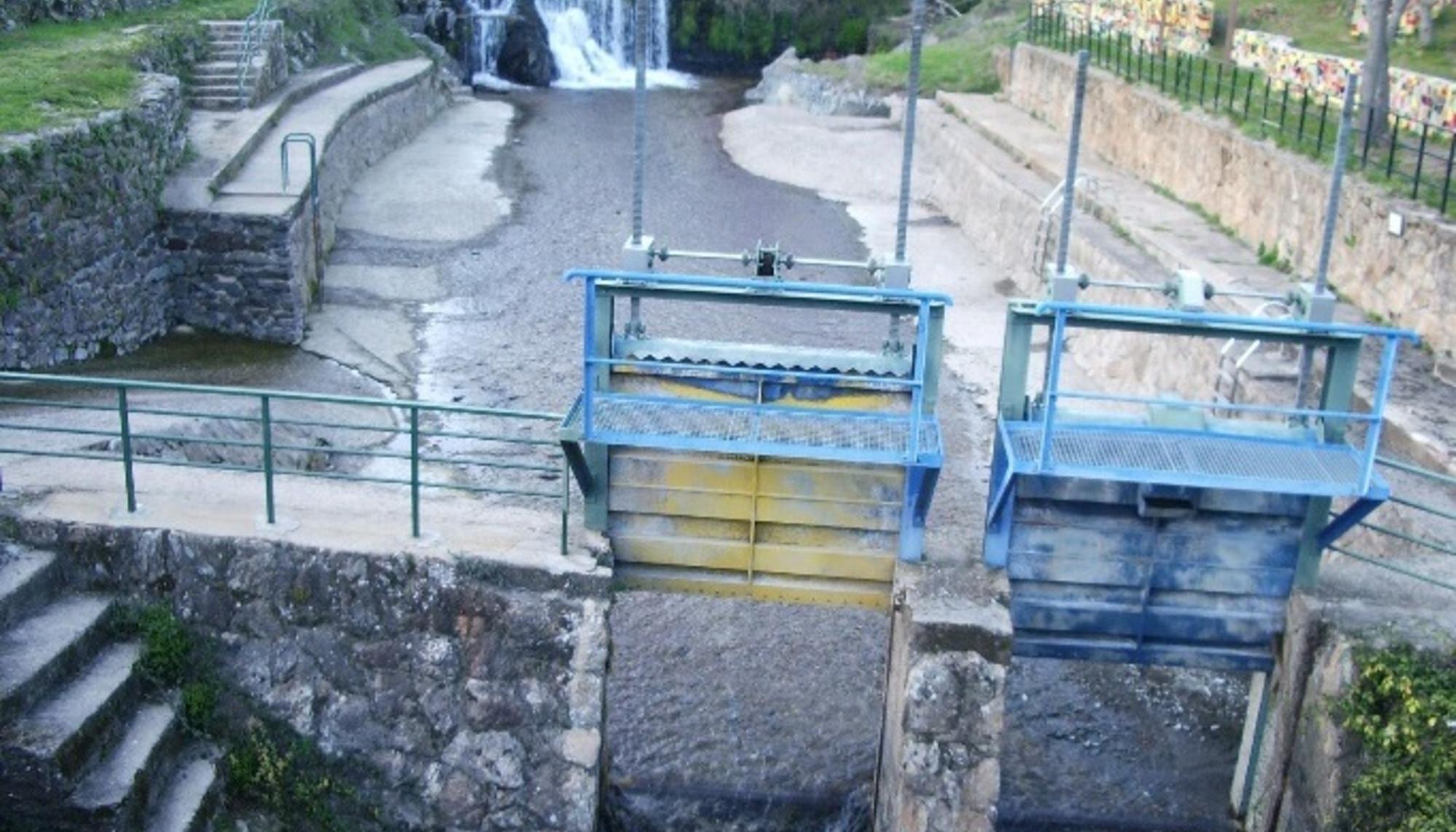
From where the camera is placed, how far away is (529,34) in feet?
131

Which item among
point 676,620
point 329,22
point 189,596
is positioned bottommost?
point 676,620

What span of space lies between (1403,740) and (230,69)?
65.1ft

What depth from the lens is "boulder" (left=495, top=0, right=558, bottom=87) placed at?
39.5m

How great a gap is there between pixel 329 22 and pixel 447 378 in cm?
1607

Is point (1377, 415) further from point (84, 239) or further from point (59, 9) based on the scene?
point (59, 9)

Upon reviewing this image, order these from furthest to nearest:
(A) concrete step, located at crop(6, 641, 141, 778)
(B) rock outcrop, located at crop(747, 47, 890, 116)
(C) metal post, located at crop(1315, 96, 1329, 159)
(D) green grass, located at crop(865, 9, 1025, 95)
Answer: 1. (B) rock outcrop, located at crop(747, 47, 890, 116)
2. (D) green grass, located at crop(865, 9, 1025, 95)
3. (C) metal post, located at crop(1315, 96, 1329, 159)
4. (A) concrete step, located at crop(6, 641, 141, 778)

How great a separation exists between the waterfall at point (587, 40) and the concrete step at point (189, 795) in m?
32.5

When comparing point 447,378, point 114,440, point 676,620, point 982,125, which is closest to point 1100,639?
point 676,620

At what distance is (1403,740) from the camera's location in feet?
27.2

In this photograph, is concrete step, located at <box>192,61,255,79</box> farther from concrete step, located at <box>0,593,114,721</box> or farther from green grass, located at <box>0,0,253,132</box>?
concrete step, located at <box>0,593,114,721</box>

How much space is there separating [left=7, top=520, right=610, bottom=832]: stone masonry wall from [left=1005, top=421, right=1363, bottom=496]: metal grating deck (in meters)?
2.76

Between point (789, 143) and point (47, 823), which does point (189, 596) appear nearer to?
point (47, 823)

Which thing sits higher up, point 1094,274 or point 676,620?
point 1094,274

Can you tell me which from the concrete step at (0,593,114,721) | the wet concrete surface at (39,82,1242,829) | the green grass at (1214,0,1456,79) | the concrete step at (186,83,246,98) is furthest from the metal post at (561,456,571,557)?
the green grass at (1214,0,1456,79)
